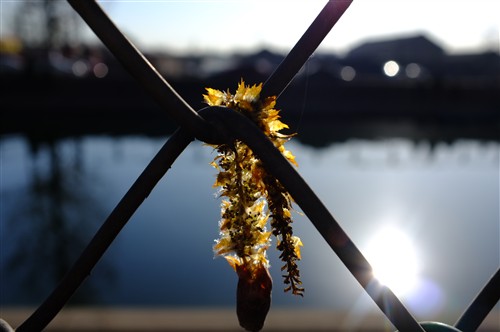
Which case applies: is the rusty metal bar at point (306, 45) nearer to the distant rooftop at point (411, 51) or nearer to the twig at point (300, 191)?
the twig at point (300, 191)

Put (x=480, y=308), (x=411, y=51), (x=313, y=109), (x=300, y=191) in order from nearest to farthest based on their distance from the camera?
(x=300, y=191) < (x=480, y=308) < (x=313, y=109) < (x=411, y=51)

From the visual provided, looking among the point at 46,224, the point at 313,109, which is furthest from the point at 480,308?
the point at 313,109

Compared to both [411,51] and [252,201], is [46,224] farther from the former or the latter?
[411,51]

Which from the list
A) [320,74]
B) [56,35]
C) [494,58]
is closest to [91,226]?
[320,74]

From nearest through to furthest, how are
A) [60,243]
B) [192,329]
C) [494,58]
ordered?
[192,329] < [60,243] < [494,58]

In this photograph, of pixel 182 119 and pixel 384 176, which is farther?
pixel 384 176

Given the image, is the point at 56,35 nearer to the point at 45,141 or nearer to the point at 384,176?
the point at 45,141

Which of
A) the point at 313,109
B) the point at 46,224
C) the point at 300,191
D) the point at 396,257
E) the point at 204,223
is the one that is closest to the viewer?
the point at 300,191
